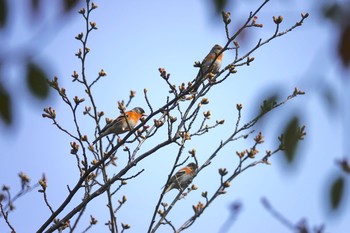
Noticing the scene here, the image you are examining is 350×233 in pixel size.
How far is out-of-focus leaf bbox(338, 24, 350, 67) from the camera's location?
157 cm

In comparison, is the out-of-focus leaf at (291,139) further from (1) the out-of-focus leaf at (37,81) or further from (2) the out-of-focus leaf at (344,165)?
(1) the out-of-focus leaf at (37,81)

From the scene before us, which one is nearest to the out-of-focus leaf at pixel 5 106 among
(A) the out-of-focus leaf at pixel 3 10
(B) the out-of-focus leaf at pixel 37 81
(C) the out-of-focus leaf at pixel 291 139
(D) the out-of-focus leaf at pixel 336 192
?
(B) the out-of-focus leaf at pixel 37 81

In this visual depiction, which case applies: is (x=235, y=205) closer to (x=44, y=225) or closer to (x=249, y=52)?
(x=44, y=225)

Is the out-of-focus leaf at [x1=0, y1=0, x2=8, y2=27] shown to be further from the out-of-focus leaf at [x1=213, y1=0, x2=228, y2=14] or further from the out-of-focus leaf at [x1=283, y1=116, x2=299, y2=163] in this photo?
the out-of-focus leaf at [x1=283, y1=116, x2=299, y2=163]

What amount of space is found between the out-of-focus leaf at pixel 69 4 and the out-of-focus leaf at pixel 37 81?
0.65ft

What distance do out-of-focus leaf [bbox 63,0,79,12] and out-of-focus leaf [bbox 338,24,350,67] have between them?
75 centimetres

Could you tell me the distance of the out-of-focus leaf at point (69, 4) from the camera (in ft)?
4.91

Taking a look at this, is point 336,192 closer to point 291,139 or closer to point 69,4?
point 291,139

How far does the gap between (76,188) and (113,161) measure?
1368mm

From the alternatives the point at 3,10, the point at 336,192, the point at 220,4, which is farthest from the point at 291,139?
the point at 3,10

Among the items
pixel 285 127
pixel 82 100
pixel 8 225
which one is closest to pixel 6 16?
pixel 285 127

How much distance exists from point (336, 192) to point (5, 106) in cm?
114

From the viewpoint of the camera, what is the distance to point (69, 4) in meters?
1.52

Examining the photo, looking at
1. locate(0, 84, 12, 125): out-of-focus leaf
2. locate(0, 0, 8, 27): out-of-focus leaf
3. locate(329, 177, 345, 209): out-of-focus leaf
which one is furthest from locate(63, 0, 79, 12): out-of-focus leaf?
locate(329, 177, 345, 209): out-of-focus leaf
